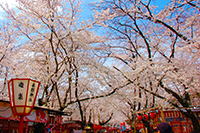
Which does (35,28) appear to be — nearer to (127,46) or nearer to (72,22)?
Result: (72,22)

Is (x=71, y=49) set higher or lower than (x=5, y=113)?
higher

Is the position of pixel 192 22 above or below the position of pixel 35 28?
above

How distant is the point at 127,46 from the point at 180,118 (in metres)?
7.05

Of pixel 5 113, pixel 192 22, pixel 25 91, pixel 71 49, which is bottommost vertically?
pixel 5 113

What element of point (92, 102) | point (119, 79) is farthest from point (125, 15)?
point (92, 102)

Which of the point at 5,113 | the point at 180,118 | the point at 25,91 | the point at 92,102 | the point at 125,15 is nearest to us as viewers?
the point at 25,91

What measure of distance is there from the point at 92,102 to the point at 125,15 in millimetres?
13114

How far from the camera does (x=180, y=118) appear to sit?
11.0m

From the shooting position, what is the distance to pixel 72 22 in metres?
8.30

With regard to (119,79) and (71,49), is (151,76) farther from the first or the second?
(71,49)

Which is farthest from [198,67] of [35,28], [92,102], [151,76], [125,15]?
[92,102]

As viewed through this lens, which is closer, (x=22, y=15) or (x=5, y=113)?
(x=5, y=113)

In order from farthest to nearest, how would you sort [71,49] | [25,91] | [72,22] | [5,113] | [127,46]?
[127,46] → [71,49] → [72,22] → [5,113] → [25,91]

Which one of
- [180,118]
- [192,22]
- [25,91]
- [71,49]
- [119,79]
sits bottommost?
[180,118]
